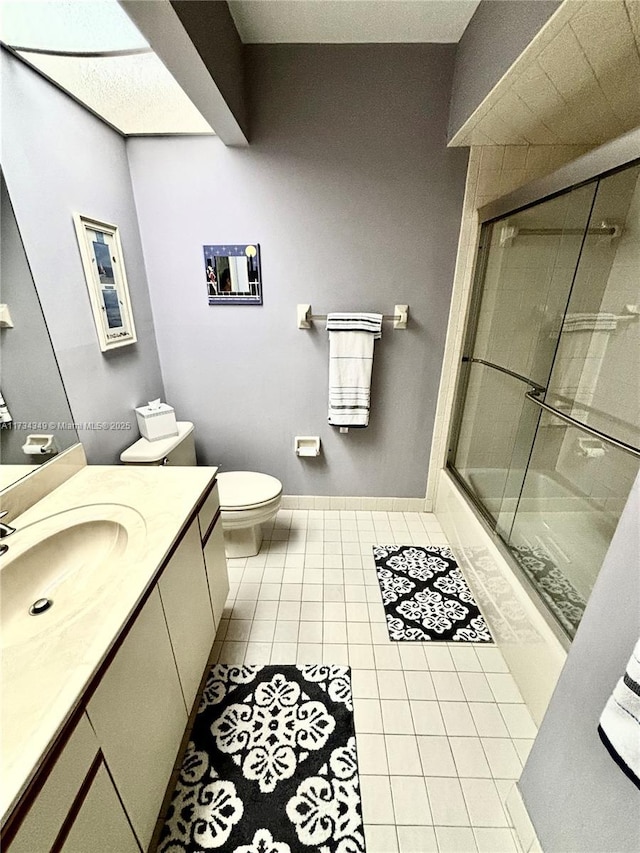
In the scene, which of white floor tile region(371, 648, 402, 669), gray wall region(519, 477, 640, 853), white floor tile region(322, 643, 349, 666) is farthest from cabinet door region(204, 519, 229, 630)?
gray wall region(519, 477, 640, 853)

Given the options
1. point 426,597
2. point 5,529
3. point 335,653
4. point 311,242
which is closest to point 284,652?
point 335,653

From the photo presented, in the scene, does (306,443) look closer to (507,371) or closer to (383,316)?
(383,316)

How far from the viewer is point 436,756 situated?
117 cm

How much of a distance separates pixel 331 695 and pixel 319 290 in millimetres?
1860

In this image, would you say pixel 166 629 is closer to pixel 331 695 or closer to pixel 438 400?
pixel 331 695

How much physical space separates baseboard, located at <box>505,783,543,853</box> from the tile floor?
3 cm

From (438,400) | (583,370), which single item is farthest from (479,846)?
(583,370)

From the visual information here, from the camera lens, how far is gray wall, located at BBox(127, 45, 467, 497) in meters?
1.66

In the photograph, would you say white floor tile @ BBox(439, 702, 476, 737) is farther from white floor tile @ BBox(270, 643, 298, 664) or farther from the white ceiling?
the white ceiling

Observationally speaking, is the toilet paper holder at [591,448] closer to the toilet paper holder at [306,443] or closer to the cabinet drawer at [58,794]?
the toilet paper holder at [306,443]

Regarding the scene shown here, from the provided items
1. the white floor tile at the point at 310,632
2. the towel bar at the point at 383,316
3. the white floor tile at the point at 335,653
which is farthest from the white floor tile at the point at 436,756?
the towel bar at the point at 383,316

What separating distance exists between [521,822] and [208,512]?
1280 millimetres

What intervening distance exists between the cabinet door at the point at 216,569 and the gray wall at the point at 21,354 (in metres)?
0.65

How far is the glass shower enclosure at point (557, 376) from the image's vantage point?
1580 millimetres
